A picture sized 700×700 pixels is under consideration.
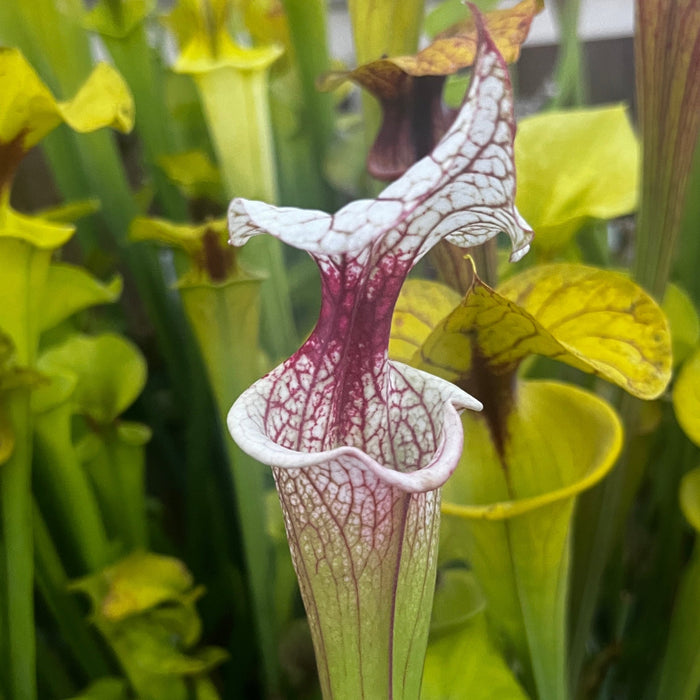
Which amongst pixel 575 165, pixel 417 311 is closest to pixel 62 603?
pixel 417 311

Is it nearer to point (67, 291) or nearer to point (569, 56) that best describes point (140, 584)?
point (67, 291)

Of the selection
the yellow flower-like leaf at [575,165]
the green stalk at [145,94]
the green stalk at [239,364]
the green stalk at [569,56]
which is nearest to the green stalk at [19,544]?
the green stalk at [239,364]

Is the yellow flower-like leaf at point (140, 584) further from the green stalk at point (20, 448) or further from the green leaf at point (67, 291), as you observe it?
the green leaf at point (67, 291)

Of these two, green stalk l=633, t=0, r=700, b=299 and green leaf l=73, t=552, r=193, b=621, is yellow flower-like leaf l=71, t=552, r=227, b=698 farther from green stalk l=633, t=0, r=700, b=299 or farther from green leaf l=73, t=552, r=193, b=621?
green stalk l=633, t=0, r=700, b=299

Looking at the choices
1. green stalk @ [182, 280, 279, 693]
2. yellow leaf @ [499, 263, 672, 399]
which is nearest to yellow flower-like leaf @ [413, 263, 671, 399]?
yellow leaf @ [499, 263, 672, 399]

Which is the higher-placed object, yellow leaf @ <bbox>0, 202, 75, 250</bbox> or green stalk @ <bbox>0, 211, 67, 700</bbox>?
yellow leaf @ <bbox>0, 202, 75, 250</bbox>

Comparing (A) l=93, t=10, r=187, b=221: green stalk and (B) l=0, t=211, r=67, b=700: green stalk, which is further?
(A) l=93, t=10, r=187, b=221: green stalk
